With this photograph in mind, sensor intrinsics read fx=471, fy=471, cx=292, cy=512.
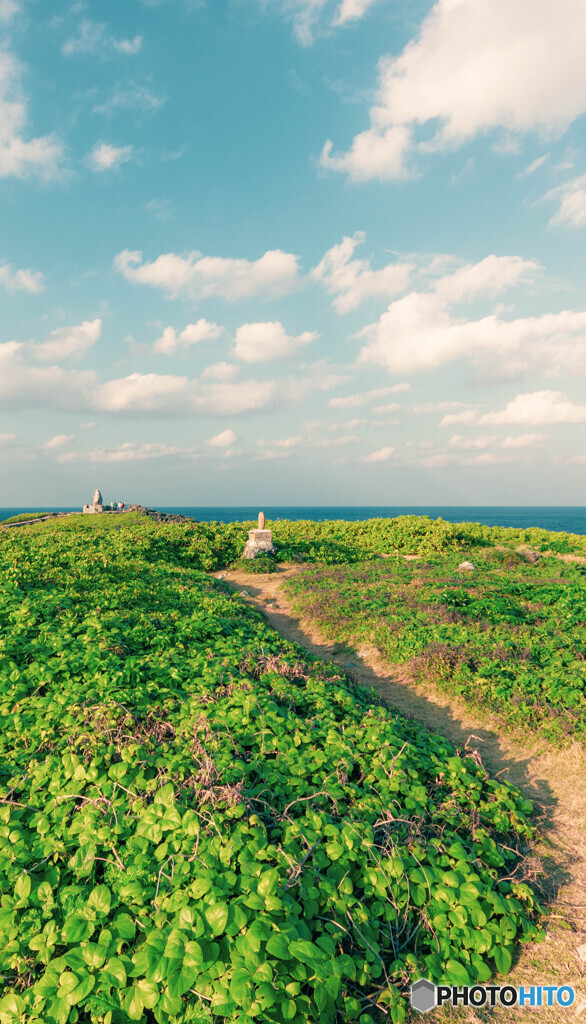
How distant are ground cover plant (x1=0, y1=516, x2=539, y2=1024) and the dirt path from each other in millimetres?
246

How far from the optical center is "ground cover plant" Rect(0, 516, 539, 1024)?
2887mm

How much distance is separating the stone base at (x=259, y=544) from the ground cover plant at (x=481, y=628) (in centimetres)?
420

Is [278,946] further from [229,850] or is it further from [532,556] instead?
[532,556]

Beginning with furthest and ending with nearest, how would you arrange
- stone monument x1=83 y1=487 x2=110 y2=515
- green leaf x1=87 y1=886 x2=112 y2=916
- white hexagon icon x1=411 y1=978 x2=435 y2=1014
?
stone monument x1=83 y1=487 x2=110 y2=515
white hexagon icon x1=411 y1=978 x2=435 y2=1014
green leaf x1=87 y1=886 x2=112 y2=916

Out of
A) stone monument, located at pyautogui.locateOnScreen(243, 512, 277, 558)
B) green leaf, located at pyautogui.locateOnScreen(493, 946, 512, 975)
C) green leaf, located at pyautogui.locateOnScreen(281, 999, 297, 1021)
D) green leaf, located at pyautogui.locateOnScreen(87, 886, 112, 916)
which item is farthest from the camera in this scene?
stone monument, located at pyautogui.locateOnScreen(243, 512, 277, 558)

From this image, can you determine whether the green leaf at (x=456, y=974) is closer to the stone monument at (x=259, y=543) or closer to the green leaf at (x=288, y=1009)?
the green leaf at (x=288, y=1009)

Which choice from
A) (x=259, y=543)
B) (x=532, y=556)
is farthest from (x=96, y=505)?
(x=532, y=556)

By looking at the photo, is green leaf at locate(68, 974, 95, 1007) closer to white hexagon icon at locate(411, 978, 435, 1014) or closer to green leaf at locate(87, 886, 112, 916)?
green leaf at locate(87, 886, 112, 916)

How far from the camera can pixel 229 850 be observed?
3541 millimetres

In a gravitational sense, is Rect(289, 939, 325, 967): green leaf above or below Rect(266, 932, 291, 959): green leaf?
below

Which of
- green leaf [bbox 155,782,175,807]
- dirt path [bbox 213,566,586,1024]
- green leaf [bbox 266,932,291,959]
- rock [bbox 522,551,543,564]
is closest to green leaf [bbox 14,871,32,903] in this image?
green leaf [bbox 155,782,175,807]

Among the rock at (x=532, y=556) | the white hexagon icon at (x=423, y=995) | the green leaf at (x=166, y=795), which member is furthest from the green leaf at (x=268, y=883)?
the rock at (x=532, y=556)

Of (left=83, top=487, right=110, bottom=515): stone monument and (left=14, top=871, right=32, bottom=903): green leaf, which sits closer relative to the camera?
(left=14, top=871, right=32, bottom=903): green leaf

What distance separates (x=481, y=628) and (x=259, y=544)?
1318 cm
